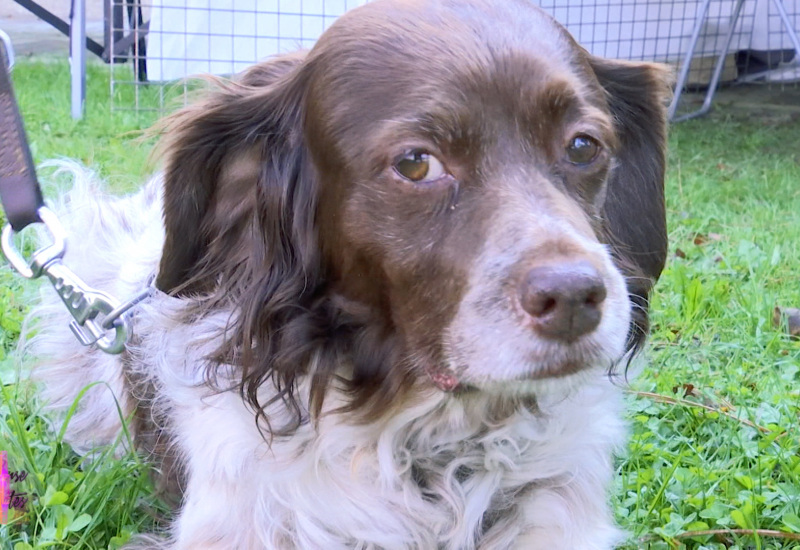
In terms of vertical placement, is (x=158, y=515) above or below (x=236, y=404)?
below

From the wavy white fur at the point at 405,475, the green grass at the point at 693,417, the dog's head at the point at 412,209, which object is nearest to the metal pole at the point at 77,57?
the green grass at the point at 693,417

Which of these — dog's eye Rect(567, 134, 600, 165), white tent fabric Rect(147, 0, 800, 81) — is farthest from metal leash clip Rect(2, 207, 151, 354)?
white tent fabric Rect(147, 0, 800, 81)

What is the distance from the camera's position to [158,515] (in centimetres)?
268

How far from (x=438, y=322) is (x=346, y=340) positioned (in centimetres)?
34

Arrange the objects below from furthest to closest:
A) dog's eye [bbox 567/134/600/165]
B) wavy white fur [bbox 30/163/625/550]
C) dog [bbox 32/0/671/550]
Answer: wavy white fur [bbox 30/163/625/550] < dog's eye [bbox 567/134/600/165] < dog [bbox 32/0/671/550]

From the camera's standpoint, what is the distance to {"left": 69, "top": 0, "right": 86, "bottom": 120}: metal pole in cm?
775

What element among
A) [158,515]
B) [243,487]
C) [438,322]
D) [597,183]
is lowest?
[158,515]

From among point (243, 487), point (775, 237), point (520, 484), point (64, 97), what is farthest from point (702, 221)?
point (64, 97)

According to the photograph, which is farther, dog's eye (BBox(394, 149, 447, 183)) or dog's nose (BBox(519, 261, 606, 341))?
dog's eye (BBox(394, 149, 447, 183))

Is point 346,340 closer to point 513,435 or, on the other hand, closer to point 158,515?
point 513,435

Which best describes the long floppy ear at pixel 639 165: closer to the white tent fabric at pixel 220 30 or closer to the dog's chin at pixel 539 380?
the dog's chin at pixel 539 380

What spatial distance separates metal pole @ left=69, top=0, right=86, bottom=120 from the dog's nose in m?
6.56

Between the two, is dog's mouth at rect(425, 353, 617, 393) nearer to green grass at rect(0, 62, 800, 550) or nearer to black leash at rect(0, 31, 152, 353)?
green grass at rect(0, 62, 800, 550)

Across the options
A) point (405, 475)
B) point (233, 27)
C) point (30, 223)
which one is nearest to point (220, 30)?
point (233, 27)
